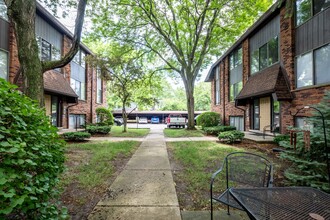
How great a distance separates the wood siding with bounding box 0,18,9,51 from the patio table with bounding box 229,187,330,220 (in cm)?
1029

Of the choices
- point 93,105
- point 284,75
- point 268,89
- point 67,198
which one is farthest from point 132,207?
point 93,105

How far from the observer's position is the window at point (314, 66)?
6.96m

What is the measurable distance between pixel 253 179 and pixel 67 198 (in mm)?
3120

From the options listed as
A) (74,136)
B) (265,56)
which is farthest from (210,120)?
(74,136)

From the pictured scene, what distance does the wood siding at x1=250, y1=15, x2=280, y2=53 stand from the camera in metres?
9.85

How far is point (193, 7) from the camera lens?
14008 millimetres

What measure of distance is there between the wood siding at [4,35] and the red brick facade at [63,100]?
5.5 inches

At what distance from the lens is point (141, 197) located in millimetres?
3332

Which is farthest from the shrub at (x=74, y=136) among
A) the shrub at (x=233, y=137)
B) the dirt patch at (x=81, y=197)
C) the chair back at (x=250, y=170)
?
the chair back at (x=250, y=170)

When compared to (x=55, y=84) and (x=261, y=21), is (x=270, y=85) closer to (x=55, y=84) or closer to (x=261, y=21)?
(x=261, y=21)

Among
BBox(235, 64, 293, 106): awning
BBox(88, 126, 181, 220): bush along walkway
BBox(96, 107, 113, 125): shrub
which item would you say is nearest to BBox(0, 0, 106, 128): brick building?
BBox(96, 107, 113, 125): shrub

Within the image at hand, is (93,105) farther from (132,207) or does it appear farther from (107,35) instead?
(132,207)

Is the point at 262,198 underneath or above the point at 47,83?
underneath

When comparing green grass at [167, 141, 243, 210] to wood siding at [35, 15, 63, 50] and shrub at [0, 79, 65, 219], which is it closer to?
shrub at [0, 79, 65, 219]
